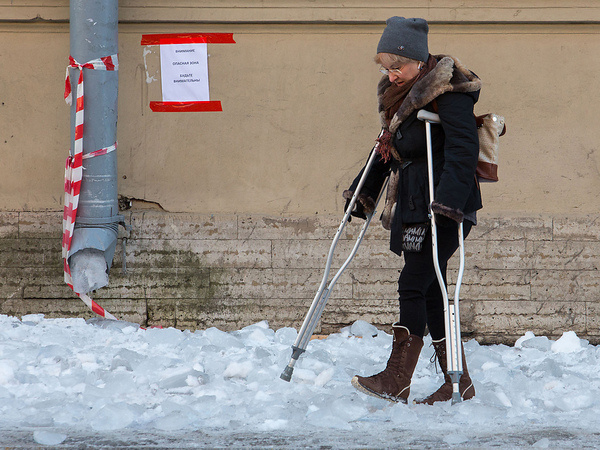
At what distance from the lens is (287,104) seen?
5.97 metres

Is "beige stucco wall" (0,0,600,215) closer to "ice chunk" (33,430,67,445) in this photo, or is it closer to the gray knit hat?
the gray knit hat

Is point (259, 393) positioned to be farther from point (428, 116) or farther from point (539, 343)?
point (539, 343)

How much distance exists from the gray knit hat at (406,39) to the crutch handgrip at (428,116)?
11.6 inches

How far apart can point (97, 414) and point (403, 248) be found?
1.88 m

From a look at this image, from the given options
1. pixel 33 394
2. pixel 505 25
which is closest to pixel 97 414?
pixel 33 394

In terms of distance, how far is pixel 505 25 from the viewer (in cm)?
588

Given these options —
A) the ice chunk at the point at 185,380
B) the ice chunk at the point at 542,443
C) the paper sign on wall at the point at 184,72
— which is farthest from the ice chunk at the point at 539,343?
the paper sign on wall at the point at 184,72

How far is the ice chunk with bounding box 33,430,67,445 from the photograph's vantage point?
3326 mm

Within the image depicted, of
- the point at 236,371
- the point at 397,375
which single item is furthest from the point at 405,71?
the point at 236,371

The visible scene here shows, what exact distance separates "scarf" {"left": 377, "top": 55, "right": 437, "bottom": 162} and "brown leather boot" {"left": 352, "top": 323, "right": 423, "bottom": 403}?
1024 mm

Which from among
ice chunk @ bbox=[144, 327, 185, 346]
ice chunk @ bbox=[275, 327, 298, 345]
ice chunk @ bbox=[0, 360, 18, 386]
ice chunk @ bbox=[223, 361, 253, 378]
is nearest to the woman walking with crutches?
ice chunk @ bbox=[223, 361, 253, 378]

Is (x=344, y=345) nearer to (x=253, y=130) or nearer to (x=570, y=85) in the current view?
(x=253, y=130)

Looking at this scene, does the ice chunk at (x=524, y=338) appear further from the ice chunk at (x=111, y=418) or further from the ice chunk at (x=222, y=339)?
the ice chunk at (x=111, y=418)

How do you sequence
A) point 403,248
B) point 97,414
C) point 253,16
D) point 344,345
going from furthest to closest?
point 253,16 → point 344,345 → point 403,248 → point 97,414
